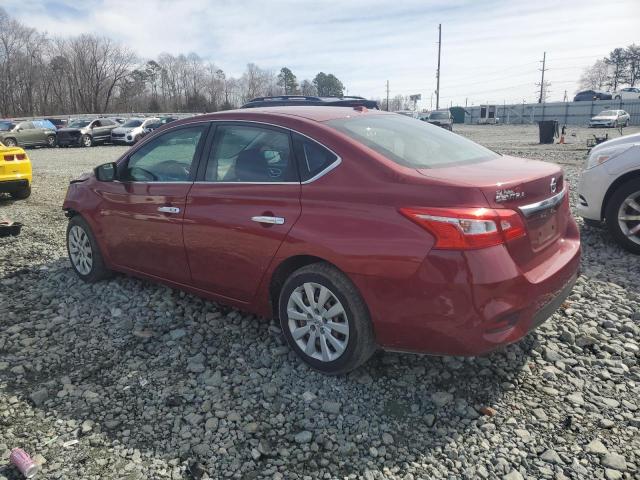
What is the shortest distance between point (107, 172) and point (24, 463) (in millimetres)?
2695

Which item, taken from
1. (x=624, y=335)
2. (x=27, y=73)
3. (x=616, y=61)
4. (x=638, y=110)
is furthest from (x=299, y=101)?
(x=616, y=61)

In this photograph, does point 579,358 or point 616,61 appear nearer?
point 579,358

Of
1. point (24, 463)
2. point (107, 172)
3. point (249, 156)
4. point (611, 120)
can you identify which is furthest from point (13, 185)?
point (611, 120)

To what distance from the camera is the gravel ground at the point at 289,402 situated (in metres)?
A: 2.49

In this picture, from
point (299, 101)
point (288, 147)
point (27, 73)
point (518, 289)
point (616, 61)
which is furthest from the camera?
point (616, 61)

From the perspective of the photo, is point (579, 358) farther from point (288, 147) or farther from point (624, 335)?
point (288, 147)

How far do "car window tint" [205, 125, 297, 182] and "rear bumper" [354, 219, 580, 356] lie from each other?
0.97 meters

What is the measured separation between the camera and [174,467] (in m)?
2.50

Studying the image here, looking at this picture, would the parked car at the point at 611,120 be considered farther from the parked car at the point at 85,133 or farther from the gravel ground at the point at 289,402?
the gravel ground at the point at 289,402

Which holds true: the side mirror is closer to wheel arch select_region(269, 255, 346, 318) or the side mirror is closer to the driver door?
the driver door

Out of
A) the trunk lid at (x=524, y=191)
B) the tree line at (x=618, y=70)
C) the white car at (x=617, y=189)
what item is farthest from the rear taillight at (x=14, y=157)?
the tree line at (x=618, y=70)

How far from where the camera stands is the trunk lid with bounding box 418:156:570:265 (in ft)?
8.79

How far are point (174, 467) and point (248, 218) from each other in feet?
5.13

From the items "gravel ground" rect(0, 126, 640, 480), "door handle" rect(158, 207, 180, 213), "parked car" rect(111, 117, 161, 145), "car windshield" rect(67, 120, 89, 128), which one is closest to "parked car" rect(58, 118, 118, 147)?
"car windshield" rect(67, 120, 89, 128)
